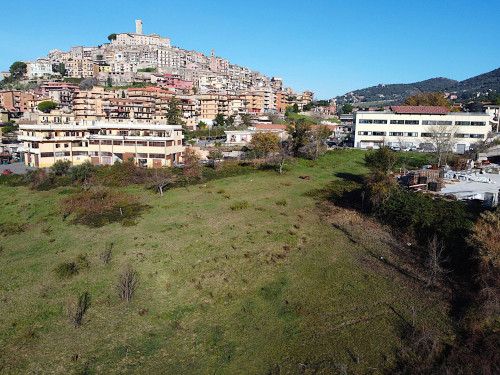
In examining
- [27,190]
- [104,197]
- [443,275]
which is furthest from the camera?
[27,190]

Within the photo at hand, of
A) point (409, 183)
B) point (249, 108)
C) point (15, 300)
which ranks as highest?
point (249, 108)

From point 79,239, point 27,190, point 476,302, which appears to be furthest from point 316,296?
point 27,190

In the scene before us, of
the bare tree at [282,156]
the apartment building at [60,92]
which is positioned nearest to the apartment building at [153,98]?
the apartment building at [60,92]

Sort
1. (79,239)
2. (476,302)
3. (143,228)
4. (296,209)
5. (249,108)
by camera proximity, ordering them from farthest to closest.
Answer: (249,108)
(296,209)
(143,228)
(79,239)
(476,302)

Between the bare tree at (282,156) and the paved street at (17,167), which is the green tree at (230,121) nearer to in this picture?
the bare tree at (282,156)

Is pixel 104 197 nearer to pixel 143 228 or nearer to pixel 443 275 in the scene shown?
pixel 143 228

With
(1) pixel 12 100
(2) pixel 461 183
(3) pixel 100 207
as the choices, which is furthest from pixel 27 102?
(2) pixel 461 183
